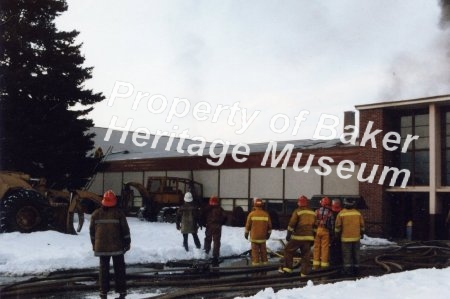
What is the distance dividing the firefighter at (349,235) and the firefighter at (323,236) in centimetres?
30

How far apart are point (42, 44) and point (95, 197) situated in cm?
1146

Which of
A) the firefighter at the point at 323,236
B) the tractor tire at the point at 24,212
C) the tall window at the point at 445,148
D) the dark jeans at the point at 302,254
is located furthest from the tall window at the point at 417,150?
the tractor tire at the point at 24,212

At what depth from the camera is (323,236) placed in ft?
43.8

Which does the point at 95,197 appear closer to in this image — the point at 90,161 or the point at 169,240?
the point at 169,240

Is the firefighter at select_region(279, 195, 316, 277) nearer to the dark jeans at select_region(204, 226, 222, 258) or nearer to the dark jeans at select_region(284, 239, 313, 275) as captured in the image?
the dark jeans at select_region(284, 239, 313, 275)

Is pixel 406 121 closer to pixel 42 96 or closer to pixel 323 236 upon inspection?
pixel 323 236

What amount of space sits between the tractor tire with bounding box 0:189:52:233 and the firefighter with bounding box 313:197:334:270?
8543 millimetres

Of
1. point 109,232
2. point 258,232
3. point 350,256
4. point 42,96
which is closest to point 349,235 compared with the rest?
point 350,256

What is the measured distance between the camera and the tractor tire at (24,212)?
663 inches

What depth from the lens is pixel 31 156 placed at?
2705 centimetres

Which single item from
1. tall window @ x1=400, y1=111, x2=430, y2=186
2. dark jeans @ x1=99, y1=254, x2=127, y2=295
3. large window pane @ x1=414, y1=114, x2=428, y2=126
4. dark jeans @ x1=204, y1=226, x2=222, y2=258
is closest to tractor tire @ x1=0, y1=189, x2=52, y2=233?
dark jeans @ x1=204, y1=226, x2=222, y2=258

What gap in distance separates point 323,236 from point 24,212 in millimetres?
9076

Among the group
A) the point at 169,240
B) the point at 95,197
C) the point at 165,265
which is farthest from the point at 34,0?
the point at 165,265

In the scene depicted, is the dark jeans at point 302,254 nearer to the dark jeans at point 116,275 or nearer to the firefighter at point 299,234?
the firefighter at point 299,234
